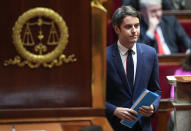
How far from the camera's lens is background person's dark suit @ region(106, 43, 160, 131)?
3.13 ft

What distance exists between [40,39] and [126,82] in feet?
0.75

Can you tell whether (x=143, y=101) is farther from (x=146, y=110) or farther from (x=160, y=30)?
(x=160, y=30)

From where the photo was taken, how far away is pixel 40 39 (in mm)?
833

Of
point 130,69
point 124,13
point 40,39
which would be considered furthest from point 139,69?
point 40,39

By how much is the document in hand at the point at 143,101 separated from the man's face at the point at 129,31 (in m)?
0.12

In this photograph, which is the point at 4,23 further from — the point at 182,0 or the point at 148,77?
the point at 182,0

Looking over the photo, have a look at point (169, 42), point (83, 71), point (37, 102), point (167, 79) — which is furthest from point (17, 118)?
point (169, 42)

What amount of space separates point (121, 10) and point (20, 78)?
10.5 inches

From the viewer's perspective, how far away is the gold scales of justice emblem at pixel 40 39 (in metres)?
0.83

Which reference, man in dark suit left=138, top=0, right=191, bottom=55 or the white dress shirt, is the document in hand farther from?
man in dark suit left=138, top=0, right=191, bottom=55

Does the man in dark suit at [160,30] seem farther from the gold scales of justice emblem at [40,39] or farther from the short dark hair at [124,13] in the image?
the gold scales of justice emblem at [40,39]

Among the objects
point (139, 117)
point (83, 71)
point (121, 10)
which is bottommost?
point (139, 117)

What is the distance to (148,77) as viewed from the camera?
3.15ft

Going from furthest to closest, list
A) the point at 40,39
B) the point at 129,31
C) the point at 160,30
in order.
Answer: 1. the point at 160,30
2. the point at 129,31
3. the point at 40,39
